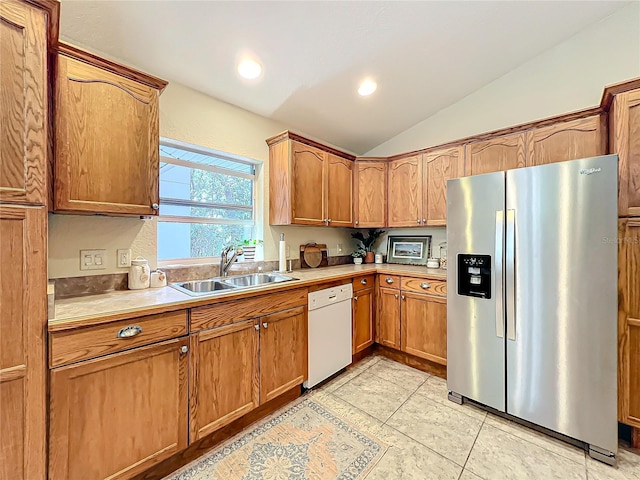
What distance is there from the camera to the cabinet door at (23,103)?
104cm

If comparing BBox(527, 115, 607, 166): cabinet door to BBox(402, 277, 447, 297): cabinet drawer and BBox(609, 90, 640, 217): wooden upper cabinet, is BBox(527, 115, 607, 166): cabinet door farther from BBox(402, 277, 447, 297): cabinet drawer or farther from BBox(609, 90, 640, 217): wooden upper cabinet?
BBox(402, 277, 447, 297): cabinet drawer

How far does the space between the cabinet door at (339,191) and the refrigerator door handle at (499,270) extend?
5.17 ft

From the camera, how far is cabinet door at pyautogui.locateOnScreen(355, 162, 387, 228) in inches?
128

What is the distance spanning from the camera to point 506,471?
1472 millimetres

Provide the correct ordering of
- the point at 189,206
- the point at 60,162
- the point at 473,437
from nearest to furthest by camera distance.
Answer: the point at 60,162
the point at 473,437
the point at 189,206

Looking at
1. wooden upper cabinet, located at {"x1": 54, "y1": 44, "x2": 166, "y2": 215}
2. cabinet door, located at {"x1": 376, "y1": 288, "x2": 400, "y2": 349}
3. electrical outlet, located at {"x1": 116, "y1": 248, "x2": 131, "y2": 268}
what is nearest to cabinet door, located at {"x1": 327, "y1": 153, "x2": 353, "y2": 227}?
cabinet door, located at {"x1": 376, "y1": 288, "x2": 400, "y2": 349}

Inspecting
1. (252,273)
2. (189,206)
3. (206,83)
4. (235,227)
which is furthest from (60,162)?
(252,273)

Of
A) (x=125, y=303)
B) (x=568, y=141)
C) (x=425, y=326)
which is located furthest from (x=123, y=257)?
(x=568, y=141)

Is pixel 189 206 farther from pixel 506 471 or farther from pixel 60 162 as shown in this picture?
pixel 506 471

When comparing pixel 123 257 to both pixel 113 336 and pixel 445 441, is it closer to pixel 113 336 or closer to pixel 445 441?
pixel 113 336

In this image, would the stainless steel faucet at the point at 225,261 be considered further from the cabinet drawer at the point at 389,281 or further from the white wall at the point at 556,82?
the white wall at the point at 556,82

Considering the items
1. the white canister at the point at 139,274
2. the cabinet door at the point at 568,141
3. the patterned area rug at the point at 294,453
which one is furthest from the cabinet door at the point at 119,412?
the cabinet door at the point at 568,141

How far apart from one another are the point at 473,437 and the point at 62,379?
2.28 m

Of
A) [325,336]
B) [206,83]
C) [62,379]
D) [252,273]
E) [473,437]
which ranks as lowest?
[473,437]
